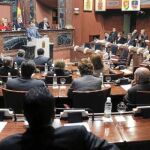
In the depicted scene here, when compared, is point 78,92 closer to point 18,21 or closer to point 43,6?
point 18,21

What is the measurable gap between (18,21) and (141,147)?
12193 millimetres

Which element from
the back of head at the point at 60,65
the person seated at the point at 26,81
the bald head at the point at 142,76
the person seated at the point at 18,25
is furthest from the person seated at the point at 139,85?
the person seated at the point at 18,25

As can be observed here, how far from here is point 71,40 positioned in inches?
600

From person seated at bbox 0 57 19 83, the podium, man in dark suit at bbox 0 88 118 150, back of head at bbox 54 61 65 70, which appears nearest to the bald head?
back of head at bbox 54 61 65 70

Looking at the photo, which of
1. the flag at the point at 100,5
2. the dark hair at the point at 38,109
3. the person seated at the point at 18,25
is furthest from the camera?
the flag at the point at 100,5

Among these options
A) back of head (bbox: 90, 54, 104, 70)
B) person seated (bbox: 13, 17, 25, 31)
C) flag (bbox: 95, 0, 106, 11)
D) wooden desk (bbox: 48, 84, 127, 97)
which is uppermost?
flag (bbox: 95, 0, 106, 11)

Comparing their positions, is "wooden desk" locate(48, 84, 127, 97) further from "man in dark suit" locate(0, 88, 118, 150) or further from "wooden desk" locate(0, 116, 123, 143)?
"man in dark suit" locate(0, 88, 118, 150)

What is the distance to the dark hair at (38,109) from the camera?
5.21 ft

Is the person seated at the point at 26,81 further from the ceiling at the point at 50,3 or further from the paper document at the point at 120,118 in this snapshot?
the ceiling at the point at 50,3

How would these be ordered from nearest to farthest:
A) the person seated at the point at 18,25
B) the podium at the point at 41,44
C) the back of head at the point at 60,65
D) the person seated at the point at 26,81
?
the person seated at the point at 26,81 → the back of head at the point at 60,65 → the podium at the point at 41,44 → the person seated at the point at 18,25

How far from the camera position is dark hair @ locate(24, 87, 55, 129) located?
1.59 metres

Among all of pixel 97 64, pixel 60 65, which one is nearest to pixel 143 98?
pixel 97 64

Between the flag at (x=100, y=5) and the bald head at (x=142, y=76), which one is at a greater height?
the flag at (x=100, y=5)

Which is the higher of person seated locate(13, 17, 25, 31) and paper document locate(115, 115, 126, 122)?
person seated locate(13, 17, 25, 31)
